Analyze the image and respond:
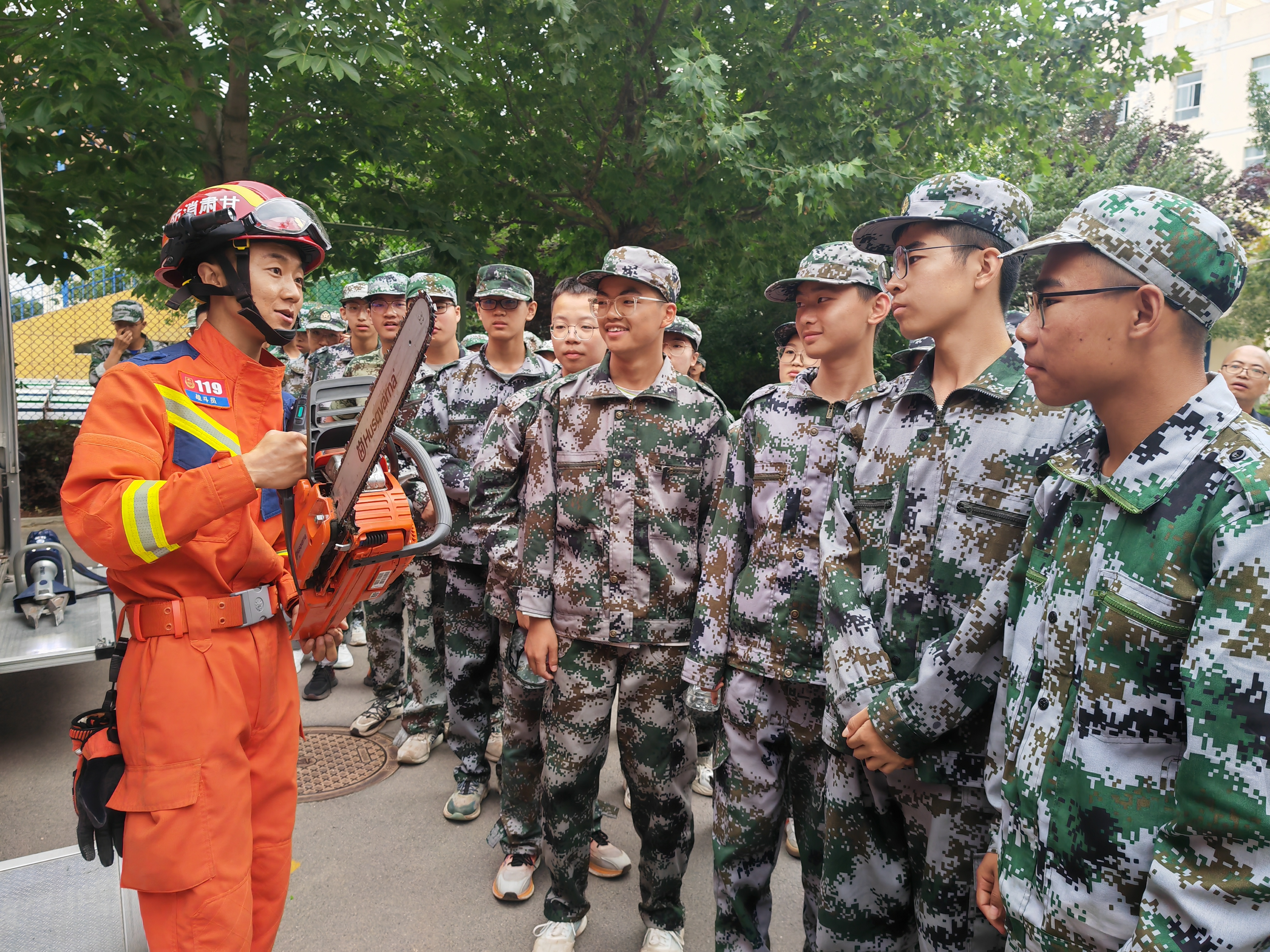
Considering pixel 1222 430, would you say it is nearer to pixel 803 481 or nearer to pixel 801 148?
pixel 803 481

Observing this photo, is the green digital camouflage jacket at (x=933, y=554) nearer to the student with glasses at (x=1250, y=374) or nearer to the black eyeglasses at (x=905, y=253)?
the black eyeglasses at (x=905, y=253)

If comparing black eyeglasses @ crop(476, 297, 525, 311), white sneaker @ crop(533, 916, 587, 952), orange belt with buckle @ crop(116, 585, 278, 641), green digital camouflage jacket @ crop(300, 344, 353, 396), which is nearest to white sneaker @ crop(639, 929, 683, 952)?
white sneaker @ crop(533, 916, 587, 952)

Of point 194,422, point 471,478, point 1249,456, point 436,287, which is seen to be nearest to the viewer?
point 1249,456

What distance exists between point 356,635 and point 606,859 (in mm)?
4014

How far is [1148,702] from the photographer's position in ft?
4.67

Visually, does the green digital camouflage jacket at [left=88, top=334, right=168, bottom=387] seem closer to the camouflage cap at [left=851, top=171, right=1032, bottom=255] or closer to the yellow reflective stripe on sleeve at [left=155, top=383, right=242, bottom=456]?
the yellow reflective stripe on sleeve at [left=155, top=383, right=242, bottom=456]

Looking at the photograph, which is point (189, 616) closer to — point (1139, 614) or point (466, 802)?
point (1139, 614)

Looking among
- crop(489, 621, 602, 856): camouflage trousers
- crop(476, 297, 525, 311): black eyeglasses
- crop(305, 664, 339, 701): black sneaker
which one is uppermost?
crop(476, 297, 525, 311): black eyeglasses

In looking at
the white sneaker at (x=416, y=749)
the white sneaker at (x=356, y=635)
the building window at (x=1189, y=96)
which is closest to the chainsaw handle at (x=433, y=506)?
the white sneaker at (x=416, y=749)

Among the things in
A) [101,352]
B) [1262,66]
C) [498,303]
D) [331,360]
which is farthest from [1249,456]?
[1262,66]

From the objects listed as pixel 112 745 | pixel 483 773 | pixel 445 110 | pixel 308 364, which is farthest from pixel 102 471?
pixel 445 110

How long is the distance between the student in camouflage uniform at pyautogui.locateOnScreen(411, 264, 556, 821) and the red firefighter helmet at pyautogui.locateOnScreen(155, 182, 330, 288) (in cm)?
196

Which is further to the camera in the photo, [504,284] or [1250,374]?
[1250,374]

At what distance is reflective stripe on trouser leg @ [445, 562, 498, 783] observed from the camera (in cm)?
436
